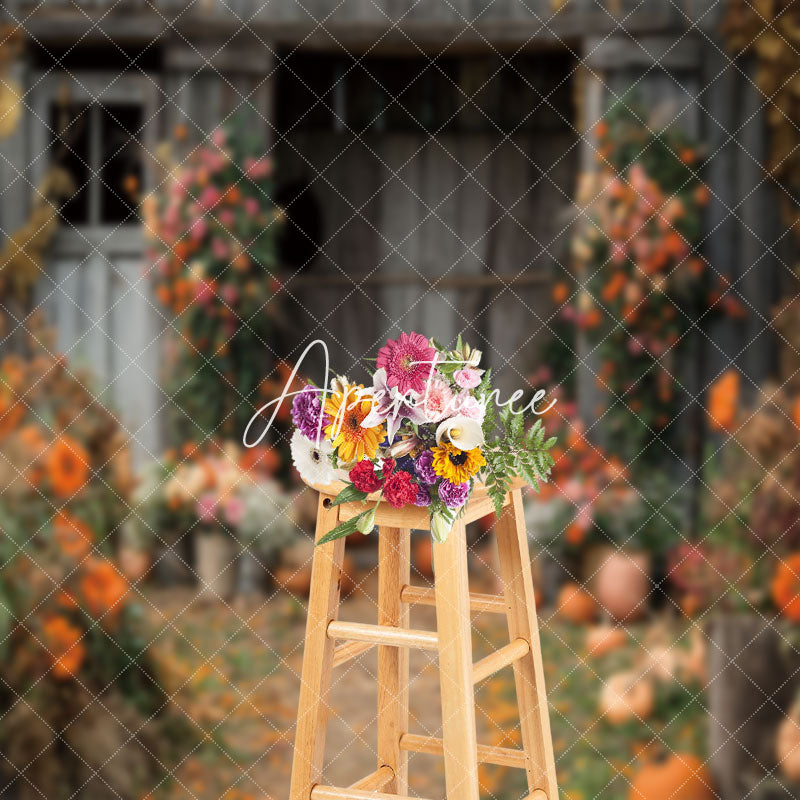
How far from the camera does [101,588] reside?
8.42 feet

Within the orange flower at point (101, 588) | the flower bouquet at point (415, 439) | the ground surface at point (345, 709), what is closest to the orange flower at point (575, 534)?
the ground surface at point (345, 709)

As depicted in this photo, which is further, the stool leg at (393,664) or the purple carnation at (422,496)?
the stool leg at (393,664)

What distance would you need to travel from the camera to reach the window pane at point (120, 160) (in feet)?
12.2

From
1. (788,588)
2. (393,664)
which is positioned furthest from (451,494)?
(788,588)

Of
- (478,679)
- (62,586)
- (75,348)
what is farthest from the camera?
(75,348)

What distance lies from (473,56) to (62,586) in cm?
236

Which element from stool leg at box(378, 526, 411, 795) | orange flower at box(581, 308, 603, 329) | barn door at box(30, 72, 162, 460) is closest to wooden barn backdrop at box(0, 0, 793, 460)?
barn door at box(30, 72, 162, 460)

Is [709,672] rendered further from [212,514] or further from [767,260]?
[212,514]

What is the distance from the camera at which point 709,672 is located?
2.54 meters

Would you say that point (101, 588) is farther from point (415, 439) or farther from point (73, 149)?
point (73, 149)

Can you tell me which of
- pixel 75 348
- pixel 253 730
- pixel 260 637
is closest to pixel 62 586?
pixel 253 730

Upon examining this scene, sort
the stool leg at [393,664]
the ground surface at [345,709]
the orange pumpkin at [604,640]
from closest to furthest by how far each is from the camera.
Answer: the stool leg at [393,664] → the ground surface at [345,709] → the orange pumpkin at [604,640]

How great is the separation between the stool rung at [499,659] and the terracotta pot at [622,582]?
70.6 inches

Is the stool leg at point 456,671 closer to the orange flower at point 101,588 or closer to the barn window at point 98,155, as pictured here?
the orange flower at point 101,588
